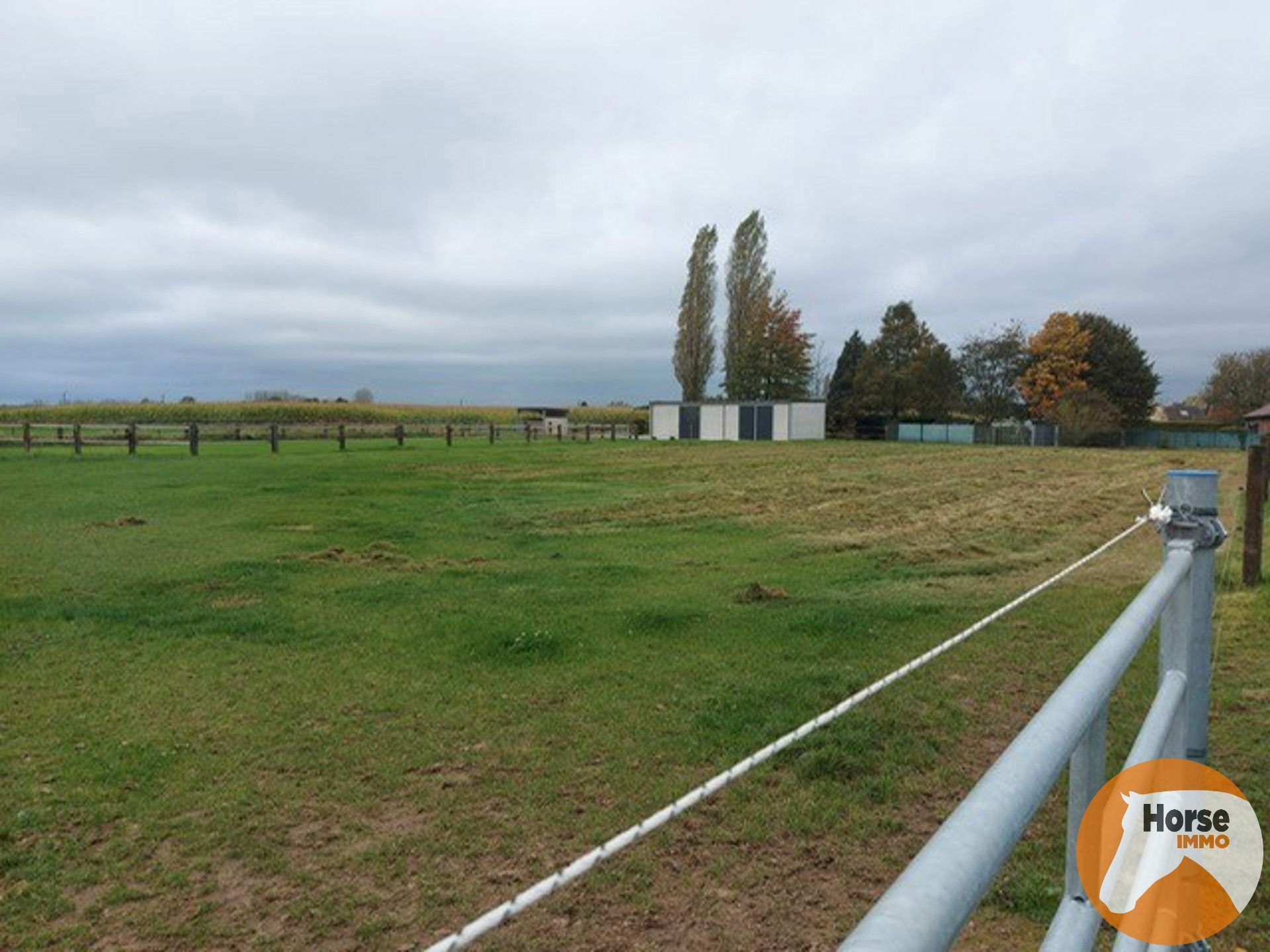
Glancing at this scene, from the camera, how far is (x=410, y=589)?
809 centimetres

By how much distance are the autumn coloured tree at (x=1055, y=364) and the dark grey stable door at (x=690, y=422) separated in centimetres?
2800

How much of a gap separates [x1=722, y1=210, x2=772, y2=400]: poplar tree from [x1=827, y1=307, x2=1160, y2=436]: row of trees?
294 inches

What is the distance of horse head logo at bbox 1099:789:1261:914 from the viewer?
4.94 ft

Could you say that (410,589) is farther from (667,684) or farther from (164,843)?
(164,843)

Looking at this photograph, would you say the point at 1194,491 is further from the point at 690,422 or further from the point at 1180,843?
the point at 690,422

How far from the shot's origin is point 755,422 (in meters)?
54.5

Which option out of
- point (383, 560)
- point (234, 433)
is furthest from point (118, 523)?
point (234, 433)

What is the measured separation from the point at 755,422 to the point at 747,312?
1877cm

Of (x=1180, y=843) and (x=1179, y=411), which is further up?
(x=1179, y=411)

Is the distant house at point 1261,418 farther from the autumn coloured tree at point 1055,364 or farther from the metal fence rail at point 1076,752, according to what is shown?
the metal fence rail at point 1076,752

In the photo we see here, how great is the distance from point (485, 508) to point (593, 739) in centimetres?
1063

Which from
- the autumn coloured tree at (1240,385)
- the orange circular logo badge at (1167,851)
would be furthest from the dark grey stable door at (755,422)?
the orange circular logo badge at (1167,851)

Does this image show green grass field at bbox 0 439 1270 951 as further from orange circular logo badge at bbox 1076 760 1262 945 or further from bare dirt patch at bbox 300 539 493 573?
orange circular logo badge at bbox 1076 760 1262 945

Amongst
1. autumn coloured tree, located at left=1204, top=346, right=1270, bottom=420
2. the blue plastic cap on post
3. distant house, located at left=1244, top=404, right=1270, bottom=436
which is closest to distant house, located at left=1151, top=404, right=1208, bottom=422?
autumn coloured tree, located at left=1204, top=346, right=1270, bottom=420
